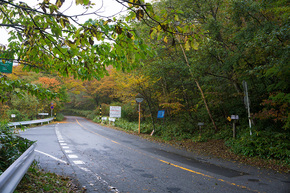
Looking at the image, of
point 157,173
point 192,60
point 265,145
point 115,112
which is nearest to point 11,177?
point 157,173

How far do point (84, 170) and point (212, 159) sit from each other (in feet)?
16.1

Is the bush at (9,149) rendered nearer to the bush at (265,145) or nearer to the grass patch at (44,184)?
the grass patch at (44,184)

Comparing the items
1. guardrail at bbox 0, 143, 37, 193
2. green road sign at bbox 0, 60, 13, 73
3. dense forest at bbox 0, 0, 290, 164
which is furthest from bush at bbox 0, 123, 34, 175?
green road sign at bbox 0, 60, 13, 73

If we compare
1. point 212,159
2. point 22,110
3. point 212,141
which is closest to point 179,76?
point 212,141

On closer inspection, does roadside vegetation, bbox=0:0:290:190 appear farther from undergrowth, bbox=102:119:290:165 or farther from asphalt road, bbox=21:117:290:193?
asphalt road, bbox=21:117:290:193

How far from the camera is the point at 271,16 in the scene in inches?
380

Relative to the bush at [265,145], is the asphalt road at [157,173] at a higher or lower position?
lower

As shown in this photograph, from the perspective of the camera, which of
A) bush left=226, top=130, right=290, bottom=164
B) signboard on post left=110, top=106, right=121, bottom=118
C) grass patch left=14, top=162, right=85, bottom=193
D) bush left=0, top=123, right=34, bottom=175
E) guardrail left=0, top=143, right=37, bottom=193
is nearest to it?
guardrail left=0, top=143, right=37, bottom=193

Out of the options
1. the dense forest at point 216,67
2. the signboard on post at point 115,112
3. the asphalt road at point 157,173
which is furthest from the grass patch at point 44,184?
the signboard on post at point 115,112

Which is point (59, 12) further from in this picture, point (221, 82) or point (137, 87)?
point (137, 87)

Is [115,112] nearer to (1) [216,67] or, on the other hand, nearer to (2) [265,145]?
(1) [216,67]

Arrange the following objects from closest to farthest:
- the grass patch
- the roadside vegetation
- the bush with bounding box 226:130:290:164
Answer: the roadside vegetation
the grass patch
the bush with bounding box 226:130:290:164

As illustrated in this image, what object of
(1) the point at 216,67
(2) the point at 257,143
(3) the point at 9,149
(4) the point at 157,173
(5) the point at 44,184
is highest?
(1) the point at 216,67

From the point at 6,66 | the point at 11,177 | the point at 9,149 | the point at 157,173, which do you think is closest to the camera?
the point at 11,177
